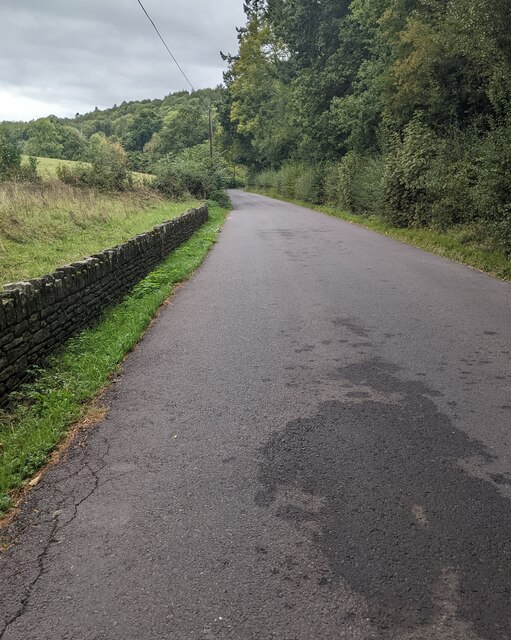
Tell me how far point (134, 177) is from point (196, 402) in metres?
26.5

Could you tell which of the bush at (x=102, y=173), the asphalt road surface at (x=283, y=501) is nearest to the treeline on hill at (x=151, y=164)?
the bush at (x=102, y=173)

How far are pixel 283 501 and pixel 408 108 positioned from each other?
19557mm

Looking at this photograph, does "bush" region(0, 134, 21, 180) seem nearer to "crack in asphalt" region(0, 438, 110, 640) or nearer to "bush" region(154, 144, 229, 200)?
"bush" region(154, 144, 229, 200)

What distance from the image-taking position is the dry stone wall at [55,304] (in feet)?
15.3

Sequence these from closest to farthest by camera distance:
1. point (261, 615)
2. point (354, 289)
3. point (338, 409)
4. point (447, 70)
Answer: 1. point (261, 615)
2. point (338, 409)
3. point (354, 289)
4. point (447, 70)

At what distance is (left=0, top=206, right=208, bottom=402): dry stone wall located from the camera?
466 cm

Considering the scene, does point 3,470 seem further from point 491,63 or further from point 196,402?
point 491,63

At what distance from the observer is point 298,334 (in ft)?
21.8

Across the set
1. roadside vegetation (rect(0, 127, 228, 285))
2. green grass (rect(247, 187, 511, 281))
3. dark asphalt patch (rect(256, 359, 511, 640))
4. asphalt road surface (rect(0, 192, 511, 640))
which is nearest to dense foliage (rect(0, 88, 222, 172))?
roadside vegetation (rect(0, 127, 228, 285))

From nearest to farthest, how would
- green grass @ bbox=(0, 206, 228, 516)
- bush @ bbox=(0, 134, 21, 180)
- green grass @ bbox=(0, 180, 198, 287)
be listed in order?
green grass @ bbox=(0, 206, 228, 516) → green grass @ bbox=(0, 180, 198, 287) → bush @ bbox=(0, 134, 21, 180)

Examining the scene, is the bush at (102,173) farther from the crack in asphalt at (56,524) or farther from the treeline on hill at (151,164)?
the crack in asphalt at (56,524)

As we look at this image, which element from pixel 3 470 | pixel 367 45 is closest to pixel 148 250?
pixel 3 470

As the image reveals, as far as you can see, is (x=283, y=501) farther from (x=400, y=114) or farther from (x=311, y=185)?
(x=311, y=185)

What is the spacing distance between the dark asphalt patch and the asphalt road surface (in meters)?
0.01
